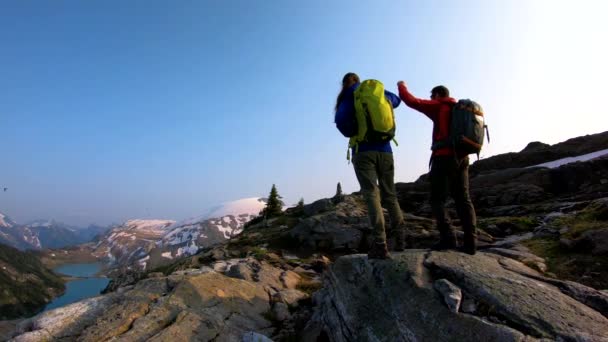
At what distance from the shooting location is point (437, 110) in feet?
26.7

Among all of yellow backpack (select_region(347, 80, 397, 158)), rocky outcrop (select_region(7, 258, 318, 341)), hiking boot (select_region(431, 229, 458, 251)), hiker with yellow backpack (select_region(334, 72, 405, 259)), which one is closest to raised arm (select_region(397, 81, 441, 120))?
hiker with yellow backpack (select_region(334, 72, 405, 259))

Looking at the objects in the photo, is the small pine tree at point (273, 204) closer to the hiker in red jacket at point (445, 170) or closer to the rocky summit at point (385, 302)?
the rocky summit at point (385, 302)

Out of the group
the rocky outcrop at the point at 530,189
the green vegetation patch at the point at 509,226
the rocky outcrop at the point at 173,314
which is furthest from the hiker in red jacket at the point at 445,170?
the rocky outcrop at the point at 530,189

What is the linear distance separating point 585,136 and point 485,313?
2192 inches

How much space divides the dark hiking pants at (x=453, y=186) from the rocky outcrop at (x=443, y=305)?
869mm

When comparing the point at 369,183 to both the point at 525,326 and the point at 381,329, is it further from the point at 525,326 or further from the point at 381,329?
the point at 525,326

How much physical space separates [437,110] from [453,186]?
6.07ft

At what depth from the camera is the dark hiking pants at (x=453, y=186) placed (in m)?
7.86

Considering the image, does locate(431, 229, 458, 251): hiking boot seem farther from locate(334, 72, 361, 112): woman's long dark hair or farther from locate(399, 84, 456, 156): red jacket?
locate(334, 72, 361, 112): woman's long dark hair

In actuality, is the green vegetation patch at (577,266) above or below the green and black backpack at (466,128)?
below

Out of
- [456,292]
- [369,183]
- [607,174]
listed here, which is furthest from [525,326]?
[607,174]

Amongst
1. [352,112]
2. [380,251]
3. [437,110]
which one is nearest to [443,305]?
[380,251]

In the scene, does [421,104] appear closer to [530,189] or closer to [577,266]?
[577,266]

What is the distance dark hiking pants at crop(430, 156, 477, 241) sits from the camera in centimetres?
786
